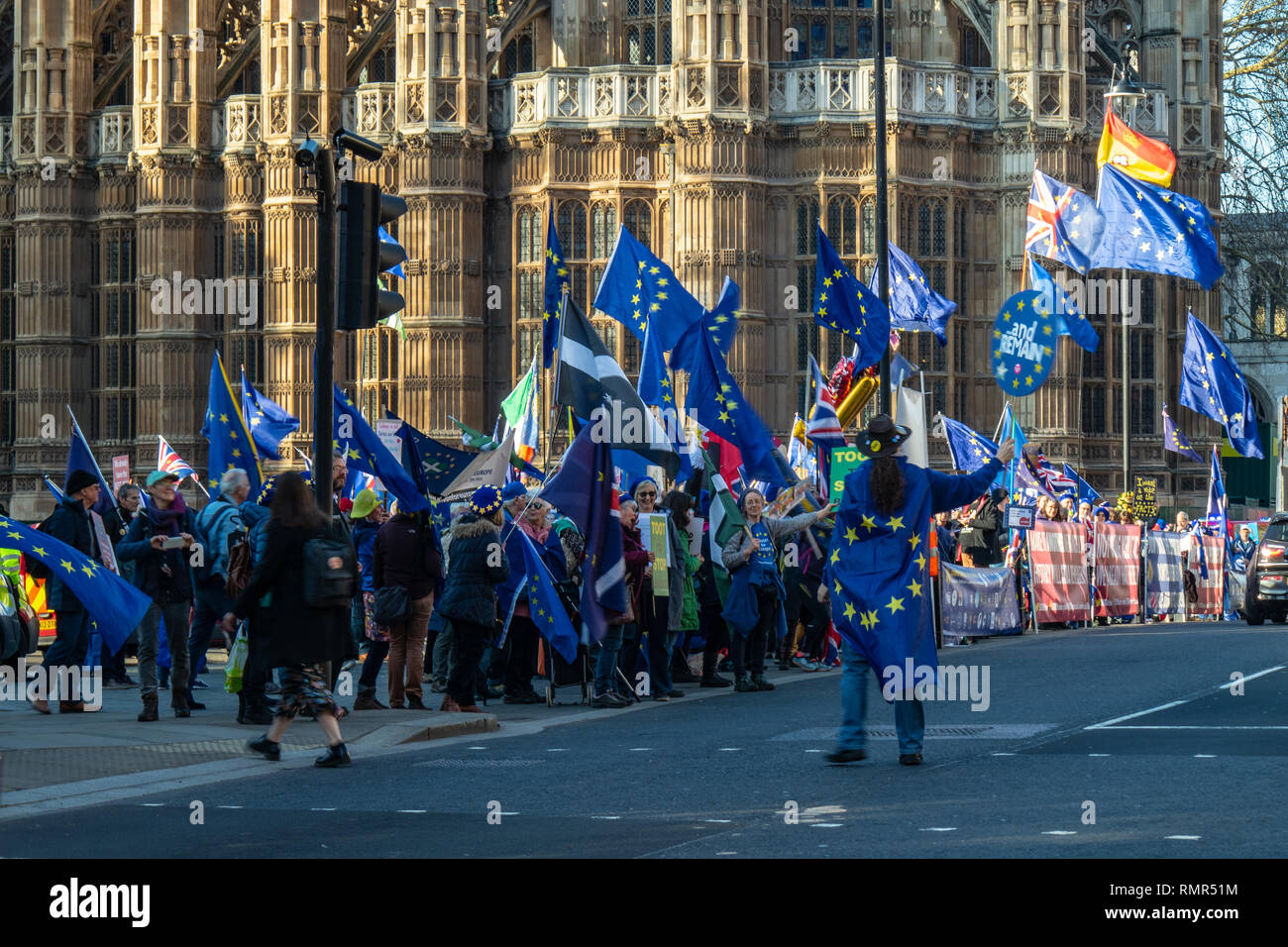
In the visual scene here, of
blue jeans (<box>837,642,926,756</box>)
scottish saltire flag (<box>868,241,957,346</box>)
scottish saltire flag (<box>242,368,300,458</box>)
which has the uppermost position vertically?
scottish saltire flag (<box>868,241,957,346</box>)

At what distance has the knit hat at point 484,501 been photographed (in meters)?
16.5

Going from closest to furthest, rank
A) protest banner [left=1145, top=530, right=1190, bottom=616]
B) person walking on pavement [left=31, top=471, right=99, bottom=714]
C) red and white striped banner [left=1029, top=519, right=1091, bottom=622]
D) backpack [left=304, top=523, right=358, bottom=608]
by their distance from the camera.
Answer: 1. backpack [left=304, top=523, right=358, bottom=608]
2. person walking on pavement [left=31, top=471, right=99, bottom=714]
3. red and white striped banner [left=1029, top=519, right=1091, bottom=622]
4. protest banner [left=1145, top=530, right=1190, bottom=616]

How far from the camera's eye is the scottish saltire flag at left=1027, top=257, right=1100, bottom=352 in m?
27.8

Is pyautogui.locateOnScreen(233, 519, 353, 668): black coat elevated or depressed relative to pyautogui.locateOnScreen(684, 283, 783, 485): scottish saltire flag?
depressed

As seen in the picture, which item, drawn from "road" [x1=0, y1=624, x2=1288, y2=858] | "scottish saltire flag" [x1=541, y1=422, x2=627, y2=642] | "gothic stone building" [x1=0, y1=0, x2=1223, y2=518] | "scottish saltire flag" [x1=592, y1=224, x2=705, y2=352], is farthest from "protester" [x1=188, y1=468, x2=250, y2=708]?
"gothic stone building" [x1=0, y1=0, x2=1223, y2=518]

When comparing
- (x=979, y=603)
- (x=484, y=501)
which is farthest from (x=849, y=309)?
(x=484, y=501)

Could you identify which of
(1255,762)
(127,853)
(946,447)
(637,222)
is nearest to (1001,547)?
(946,447)

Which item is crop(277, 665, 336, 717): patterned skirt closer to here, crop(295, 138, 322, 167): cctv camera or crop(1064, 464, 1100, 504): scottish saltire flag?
crop(295, 138, 322, 167): cctv camera

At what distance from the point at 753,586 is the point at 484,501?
3184 millimetres

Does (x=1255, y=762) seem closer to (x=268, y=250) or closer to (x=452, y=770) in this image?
(x=452, y=770)

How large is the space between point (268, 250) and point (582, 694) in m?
→ 21.5

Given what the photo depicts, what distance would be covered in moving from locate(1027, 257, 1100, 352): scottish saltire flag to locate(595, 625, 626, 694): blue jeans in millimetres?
11853

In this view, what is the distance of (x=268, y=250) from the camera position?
3791 centimetres

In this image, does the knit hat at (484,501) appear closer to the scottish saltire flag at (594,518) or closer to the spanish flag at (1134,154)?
the scottish saltire flag at (594,518)
